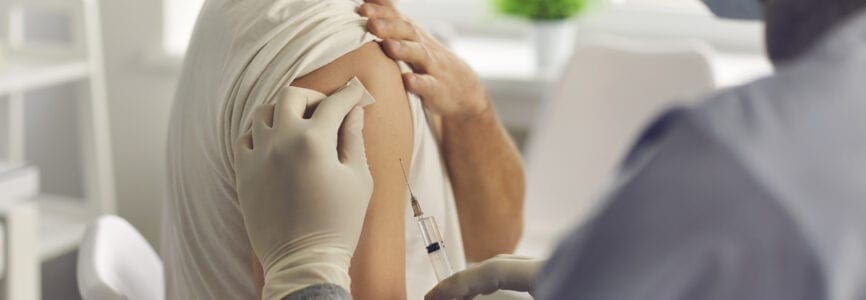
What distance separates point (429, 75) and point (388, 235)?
0.18 meters

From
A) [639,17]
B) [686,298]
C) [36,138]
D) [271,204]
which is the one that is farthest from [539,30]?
[686,298]

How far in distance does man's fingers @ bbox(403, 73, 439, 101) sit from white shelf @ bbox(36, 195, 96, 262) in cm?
160

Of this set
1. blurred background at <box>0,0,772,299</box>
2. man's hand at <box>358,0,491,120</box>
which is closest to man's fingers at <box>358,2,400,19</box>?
man's hand at <box>358,0,491,120</box>

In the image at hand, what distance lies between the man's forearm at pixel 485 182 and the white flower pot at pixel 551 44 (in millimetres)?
1367

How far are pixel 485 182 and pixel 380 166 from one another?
297mm

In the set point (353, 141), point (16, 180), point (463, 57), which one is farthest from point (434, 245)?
point (463, 57)

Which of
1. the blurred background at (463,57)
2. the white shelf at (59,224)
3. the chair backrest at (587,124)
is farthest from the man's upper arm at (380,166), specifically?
the white shelf at (59,224)

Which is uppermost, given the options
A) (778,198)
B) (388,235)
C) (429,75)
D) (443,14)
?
(778,198)

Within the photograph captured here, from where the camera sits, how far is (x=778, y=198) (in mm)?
507

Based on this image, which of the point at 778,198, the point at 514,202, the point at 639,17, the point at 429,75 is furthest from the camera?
the point at 639,17

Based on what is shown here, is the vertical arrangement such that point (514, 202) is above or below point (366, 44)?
below

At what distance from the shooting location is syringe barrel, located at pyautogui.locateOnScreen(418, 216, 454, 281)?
1.10 meters

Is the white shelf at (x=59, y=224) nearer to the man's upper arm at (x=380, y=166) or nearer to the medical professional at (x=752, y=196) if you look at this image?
the man's upper arm at (x=380, y=166)

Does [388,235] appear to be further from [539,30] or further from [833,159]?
[539,30]
